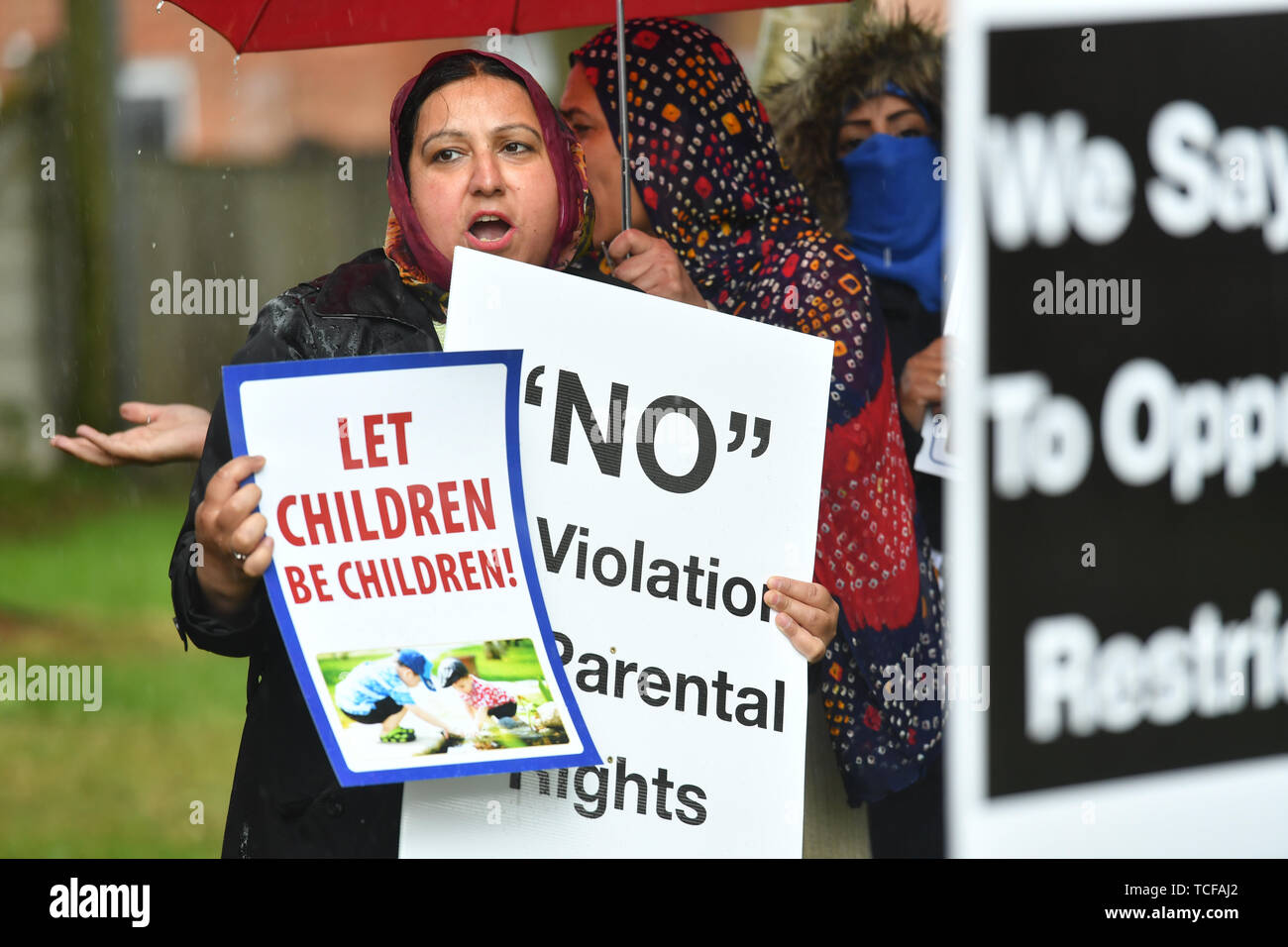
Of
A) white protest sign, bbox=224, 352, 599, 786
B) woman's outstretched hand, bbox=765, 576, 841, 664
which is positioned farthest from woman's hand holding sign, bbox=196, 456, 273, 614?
woman's outstretched hand, bbox=765, 576, 841, 664

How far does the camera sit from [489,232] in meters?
2.23

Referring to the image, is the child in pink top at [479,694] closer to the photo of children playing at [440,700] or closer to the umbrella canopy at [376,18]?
the photo of children playing at [440,700]

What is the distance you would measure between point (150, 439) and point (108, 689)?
16.9ft

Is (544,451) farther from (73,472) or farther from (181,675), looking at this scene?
(73,472)

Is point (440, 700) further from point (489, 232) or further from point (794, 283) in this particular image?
point (794, 283)

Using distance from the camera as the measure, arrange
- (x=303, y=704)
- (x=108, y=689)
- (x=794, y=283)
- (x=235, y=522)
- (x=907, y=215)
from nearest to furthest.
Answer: (x=235, y=522), (x=303, y=704), (x=794, y=283), (x=907, y=215), (x=108, y=689)

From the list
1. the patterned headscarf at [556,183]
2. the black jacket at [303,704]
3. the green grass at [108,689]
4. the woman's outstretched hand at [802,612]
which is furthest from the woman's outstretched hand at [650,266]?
the green grass at [108,689]

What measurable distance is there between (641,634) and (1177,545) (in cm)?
74

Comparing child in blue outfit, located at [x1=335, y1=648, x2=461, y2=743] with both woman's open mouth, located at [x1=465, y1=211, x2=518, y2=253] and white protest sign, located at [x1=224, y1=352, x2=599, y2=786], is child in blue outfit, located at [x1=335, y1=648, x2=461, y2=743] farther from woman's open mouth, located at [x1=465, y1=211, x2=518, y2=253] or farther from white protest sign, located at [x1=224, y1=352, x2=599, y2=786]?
woman's open mouth, located at [x1=465, y1=211, x2=518, y2=253]

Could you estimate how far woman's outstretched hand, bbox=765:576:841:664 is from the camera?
87.2 inches

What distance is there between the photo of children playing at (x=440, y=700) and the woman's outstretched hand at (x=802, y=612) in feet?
1.25

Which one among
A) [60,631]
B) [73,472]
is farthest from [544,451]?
[73,472]

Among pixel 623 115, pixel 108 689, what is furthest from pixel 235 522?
pixel 108 689

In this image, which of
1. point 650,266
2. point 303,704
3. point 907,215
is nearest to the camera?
point 303,704
